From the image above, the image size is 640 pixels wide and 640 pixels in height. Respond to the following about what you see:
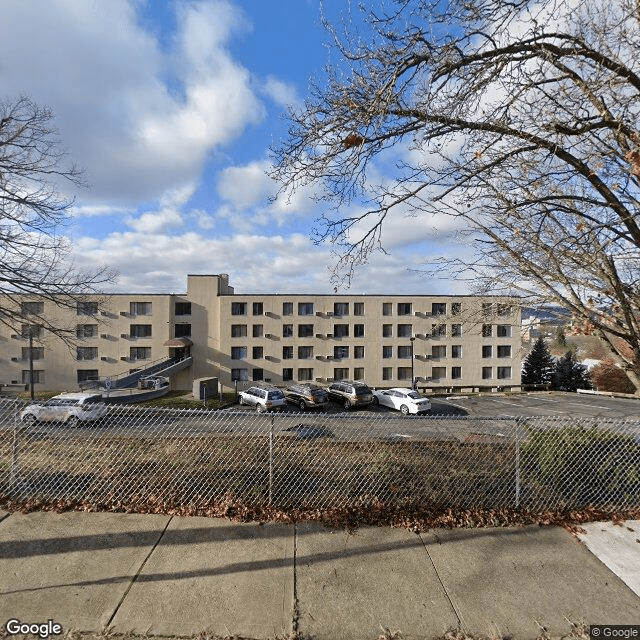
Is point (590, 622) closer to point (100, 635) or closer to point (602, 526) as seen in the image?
point (602, 526)

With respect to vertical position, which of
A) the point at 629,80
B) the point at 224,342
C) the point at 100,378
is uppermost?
the point at 629,80

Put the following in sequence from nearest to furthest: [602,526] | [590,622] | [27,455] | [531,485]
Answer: [590,622] → [602,526] → [531,485] → [27,455]

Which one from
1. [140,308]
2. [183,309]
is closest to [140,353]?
[140,308]

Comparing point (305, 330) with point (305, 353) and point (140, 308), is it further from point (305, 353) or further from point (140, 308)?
point (140, 308)

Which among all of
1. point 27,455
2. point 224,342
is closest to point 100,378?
point 224,342

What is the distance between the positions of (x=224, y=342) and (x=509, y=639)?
37.2 metres

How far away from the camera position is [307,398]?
27.3 m

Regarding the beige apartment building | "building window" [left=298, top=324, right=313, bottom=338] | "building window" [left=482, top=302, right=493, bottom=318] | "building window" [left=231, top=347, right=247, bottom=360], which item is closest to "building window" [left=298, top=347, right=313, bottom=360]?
the beige apartment building

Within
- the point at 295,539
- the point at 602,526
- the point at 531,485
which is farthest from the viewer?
the point at 531,485

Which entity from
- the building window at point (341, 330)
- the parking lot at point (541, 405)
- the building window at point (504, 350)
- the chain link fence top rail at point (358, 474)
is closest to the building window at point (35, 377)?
the building window at point (341, 330)

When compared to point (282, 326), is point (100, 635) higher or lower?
lower

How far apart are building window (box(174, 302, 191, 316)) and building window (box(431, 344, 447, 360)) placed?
25093 mm

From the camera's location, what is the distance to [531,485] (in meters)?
4.43

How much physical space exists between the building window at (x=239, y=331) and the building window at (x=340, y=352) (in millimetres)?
9147
